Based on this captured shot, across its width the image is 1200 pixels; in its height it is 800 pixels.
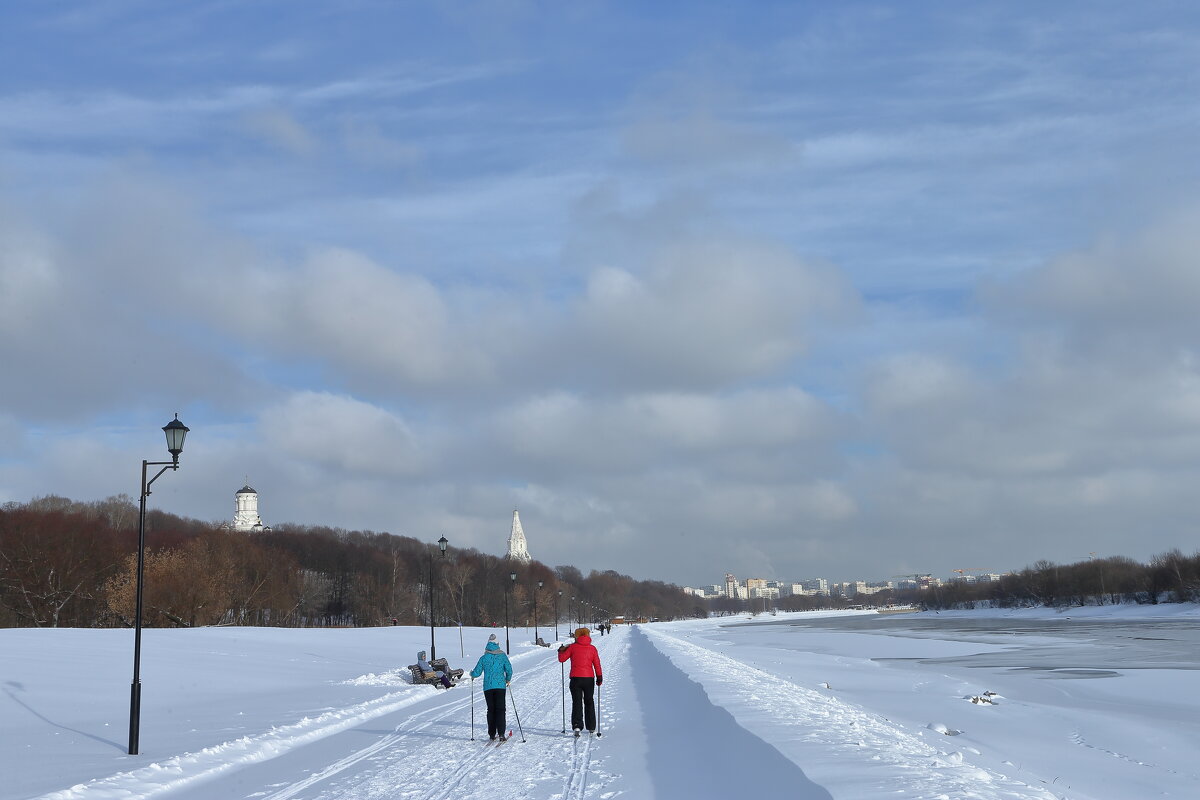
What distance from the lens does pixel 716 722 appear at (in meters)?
15.3

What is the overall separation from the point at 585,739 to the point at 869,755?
4.82m

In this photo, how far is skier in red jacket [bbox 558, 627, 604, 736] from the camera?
590 inches

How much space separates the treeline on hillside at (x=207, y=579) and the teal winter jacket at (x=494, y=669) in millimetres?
27587

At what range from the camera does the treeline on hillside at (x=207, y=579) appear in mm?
68000

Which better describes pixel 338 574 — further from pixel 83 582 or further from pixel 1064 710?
pixel 1064 710

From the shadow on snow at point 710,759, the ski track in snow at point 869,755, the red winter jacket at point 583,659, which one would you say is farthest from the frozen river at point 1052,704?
the red winter jacket at point 583,659

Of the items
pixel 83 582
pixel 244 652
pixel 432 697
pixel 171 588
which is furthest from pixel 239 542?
pixel 432 697

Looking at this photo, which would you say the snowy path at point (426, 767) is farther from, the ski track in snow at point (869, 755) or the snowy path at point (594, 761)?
the ski track in snow at point (869, 755)

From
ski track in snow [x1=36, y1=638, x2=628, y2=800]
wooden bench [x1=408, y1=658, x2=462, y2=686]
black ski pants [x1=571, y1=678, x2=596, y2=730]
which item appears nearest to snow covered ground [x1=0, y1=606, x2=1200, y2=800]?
ski track in snow [x1=36, y1=638, x2=628, y2=800]

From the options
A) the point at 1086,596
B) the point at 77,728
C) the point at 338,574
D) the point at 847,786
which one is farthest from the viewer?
the point at 1086,596

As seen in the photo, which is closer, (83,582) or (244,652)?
(244,652)

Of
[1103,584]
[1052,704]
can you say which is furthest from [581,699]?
[1103,584]

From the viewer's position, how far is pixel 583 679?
15.0 m

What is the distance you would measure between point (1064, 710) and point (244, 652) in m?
29.4
